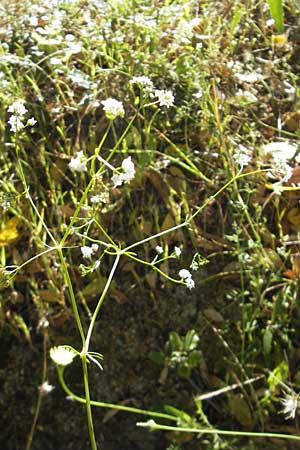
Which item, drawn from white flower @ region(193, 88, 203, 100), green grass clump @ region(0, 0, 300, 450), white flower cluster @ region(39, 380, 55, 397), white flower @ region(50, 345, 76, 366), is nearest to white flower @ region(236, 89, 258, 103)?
green grass clump @ region(0, 0, 300, 450)

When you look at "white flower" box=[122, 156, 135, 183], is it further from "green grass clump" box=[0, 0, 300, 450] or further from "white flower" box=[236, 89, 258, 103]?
"white flower" box=[236, 89, 258, 103]

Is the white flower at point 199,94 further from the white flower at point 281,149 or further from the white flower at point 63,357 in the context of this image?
the white flower at point 63,357

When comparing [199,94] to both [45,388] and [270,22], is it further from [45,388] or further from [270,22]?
[45,388]

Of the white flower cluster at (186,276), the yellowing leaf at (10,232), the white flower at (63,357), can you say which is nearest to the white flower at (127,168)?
the white flower cluster at (186,276)

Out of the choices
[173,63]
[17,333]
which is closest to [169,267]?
[17,333]

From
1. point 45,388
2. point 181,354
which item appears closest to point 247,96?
point 181,354
